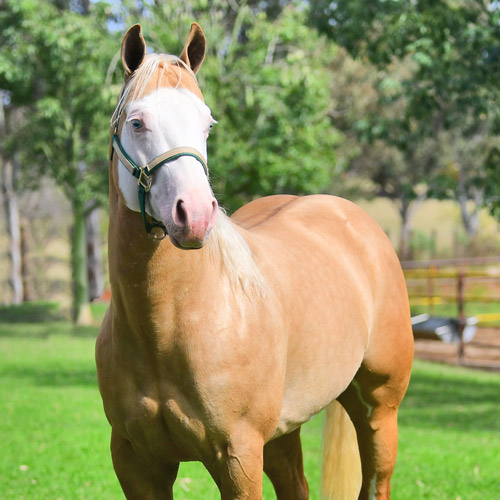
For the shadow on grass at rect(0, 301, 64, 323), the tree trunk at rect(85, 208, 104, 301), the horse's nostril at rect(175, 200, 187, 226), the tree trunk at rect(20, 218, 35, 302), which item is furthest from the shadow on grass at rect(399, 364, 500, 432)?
the tree trunk at rect(20, 218, 35, 302)

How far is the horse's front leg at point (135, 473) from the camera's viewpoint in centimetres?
276

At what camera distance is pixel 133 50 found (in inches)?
96.5

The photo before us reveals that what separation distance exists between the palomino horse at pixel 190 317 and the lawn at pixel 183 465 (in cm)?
226

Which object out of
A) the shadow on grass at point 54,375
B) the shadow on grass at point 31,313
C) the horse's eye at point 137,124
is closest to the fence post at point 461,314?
the shadow on grass at point 54,375

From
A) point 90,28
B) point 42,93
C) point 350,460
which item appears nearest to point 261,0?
point 42,93

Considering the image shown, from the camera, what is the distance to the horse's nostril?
207cm

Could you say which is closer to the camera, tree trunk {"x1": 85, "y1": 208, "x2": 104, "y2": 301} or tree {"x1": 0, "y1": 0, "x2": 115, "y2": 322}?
tree {"x1": 0, "y1": 0, "x2": 115, "y2": 322}

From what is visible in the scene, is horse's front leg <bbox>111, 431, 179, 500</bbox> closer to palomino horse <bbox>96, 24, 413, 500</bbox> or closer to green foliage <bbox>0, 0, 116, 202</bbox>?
palomino horse <bbox>96, 24, 413, 500</bbox>

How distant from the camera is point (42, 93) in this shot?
770 inches

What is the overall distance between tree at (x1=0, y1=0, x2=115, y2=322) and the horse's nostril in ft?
45.6

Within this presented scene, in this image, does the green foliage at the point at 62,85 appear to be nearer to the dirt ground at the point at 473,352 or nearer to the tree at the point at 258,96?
the tree at the point at 258,96

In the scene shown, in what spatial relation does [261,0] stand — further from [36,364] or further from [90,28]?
[36,364]

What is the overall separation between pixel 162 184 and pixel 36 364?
441 inches

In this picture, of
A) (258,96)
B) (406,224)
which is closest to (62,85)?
(258,96)
